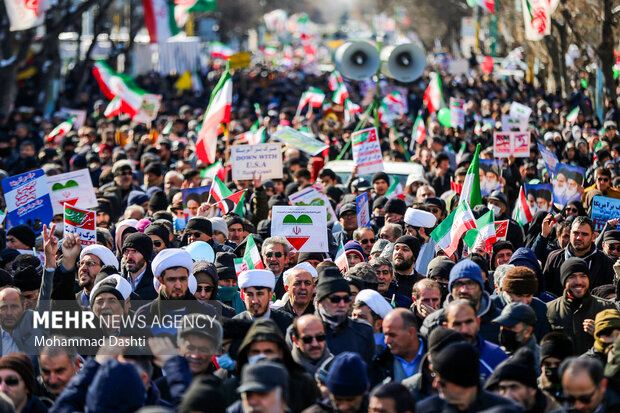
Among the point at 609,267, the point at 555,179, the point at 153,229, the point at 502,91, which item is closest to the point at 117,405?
the point at 153,229

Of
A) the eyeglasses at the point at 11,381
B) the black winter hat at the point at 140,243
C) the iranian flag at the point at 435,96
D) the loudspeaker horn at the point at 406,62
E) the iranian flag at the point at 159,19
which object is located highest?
the iranian flag at the point at 159,19

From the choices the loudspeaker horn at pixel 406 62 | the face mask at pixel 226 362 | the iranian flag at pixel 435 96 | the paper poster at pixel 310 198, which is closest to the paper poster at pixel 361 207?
the paper poster at pixel 310 198

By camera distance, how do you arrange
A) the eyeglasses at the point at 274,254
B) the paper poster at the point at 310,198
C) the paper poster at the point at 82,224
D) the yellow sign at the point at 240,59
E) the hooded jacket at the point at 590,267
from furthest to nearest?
the yellow sign at the point at 240,59
the paper poster at the point at 310,198
the paper poster at the point at 82,224
the hooded jacket at the point at 590,267
the eyeglasses at the point at 274,254

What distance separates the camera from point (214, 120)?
46.6 feet

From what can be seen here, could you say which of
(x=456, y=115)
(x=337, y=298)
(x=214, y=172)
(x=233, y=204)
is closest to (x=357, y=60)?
(x=456, y=115)

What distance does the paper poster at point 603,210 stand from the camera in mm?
10703

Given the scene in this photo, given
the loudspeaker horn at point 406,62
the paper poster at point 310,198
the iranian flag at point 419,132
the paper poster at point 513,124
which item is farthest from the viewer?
the loudspeaker horn at point 406,62

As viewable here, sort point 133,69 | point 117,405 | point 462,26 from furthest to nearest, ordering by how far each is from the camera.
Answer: point 462,26
point 133,69
point 117,405

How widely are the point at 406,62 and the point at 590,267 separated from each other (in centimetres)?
1220

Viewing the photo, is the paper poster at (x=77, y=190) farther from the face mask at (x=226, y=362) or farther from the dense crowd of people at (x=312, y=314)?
the face mask at (x=226, y=362)

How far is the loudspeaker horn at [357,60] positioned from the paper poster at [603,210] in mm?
10056

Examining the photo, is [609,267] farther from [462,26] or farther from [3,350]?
[462,26]

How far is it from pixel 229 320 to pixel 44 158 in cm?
1125

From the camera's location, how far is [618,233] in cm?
951
